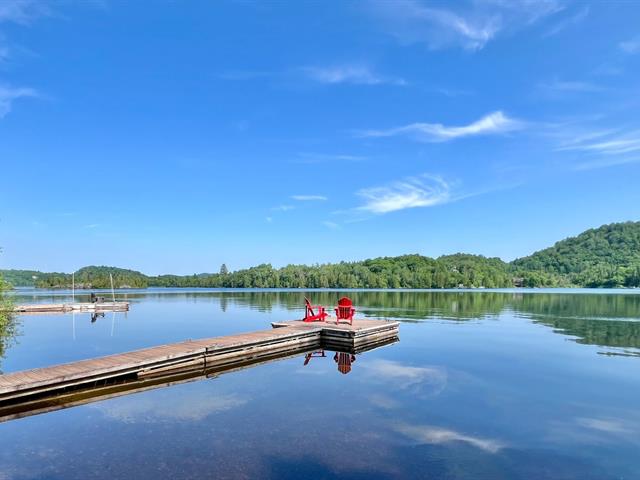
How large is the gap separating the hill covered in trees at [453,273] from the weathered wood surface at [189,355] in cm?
11756

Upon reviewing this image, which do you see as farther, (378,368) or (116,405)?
(378,368)

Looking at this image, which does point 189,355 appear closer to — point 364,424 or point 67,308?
point 364,424

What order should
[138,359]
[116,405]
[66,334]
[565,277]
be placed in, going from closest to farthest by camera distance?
1. [116,405]
2. [138,359]
3. [66,334]
4. [565,277]

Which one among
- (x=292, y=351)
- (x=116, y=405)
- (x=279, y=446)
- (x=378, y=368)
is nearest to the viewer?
(x=279, y=446)

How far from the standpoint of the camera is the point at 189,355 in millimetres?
15867

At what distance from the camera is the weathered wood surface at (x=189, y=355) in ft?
38.5

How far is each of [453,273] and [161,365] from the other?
468 feet

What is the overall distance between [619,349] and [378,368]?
→ 13.2 m

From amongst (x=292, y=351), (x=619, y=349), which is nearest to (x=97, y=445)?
(x=292, y=351)

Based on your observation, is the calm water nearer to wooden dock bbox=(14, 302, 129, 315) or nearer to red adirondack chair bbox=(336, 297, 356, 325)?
red adirondack chair bbox=(336, 297, 356, 325)

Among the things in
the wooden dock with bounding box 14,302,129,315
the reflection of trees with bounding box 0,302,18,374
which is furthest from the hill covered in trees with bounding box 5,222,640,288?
the reflection of trees with bounding box 0,302,18,374

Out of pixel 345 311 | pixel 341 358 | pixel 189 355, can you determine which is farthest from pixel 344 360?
pixel 345 311

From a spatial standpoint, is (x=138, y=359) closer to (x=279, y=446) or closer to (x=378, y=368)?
(x=279, y=446)

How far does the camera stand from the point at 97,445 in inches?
347
